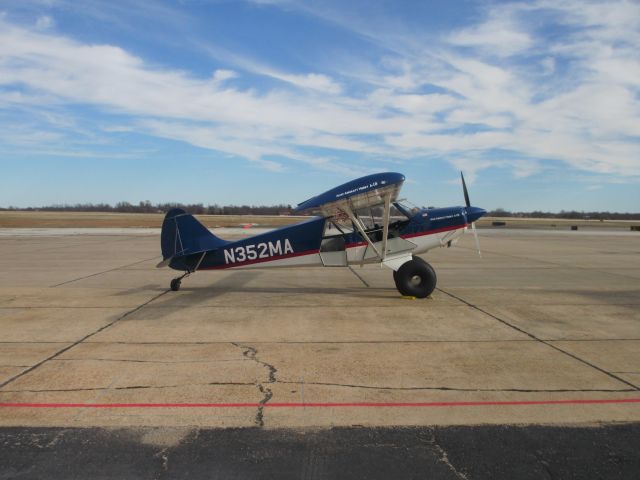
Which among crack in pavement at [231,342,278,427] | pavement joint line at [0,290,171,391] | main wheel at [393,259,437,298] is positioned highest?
main wheel at [393,259,437,298]

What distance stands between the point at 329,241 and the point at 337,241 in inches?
7.5

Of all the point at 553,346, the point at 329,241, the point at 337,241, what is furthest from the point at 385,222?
the point at 553,346

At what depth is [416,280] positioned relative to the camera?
1027cm

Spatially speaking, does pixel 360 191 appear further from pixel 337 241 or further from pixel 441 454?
pixel 441 454

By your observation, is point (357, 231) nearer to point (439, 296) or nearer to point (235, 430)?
point (439, 296)

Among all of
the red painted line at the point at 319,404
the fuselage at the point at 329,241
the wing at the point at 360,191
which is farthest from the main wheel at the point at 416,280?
the red painted line at the point at 319,404

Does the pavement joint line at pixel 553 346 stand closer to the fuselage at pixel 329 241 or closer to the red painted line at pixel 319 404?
the red painted line at pixel 319 404

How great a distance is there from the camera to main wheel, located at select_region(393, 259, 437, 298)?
10.2 metres

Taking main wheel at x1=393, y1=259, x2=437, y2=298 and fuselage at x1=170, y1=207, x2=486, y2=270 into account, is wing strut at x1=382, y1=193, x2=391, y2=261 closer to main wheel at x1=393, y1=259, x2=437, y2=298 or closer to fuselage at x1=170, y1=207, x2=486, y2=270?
fuselage at x1=170, y1=207, x2=486, y2=270

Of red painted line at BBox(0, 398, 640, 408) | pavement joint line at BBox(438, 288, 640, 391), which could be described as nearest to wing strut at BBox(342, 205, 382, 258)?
pavement joint line at BBox(438, 288, 640, 391)

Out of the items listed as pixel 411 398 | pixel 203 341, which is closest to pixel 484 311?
pixel 411 398

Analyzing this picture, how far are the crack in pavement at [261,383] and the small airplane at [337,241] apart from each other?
4.36m

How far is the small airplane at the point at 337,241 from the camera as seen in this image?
1062 centimetres

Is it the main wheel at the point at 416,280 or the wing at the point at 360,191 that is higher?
the wing at the point at 360,191
